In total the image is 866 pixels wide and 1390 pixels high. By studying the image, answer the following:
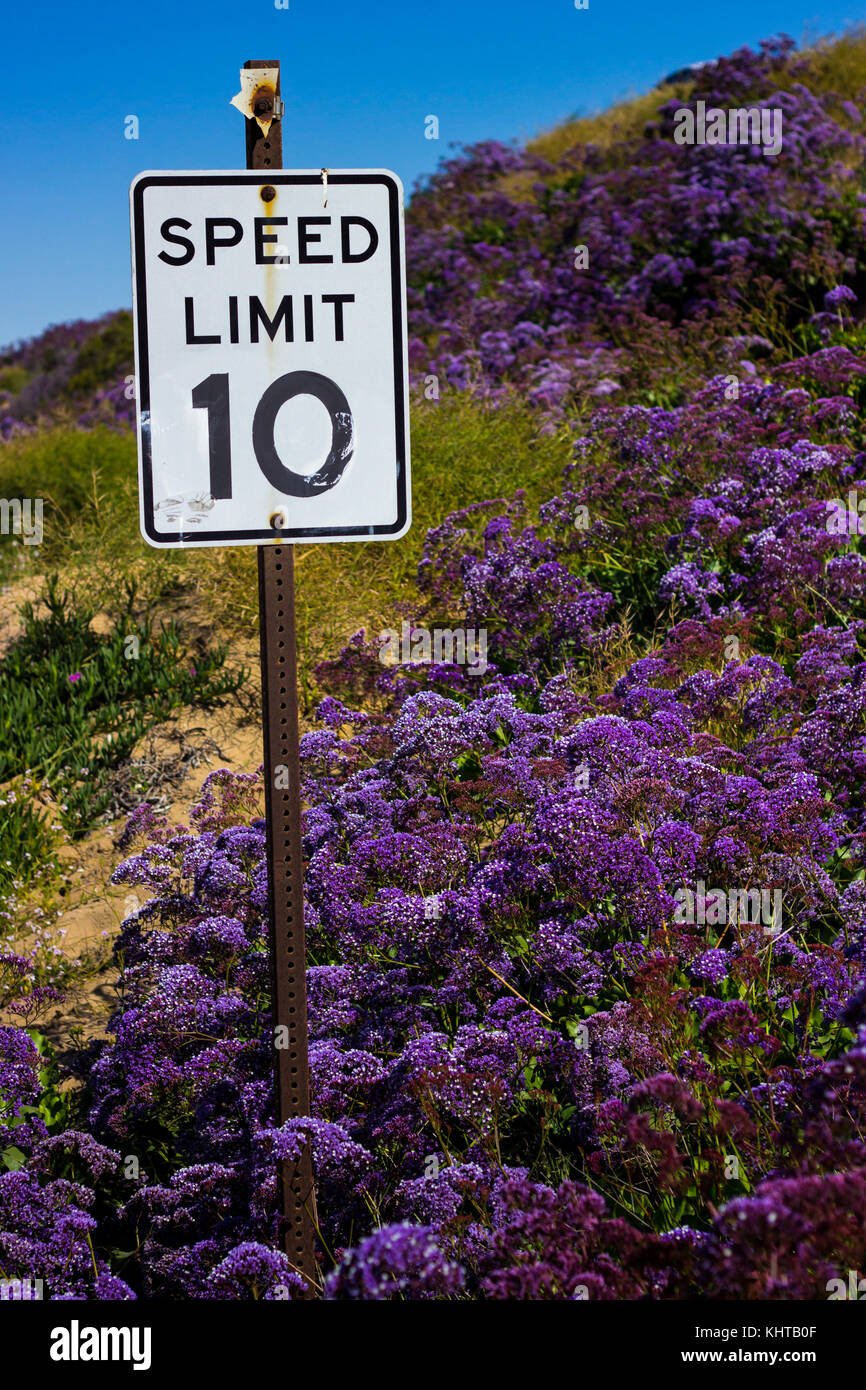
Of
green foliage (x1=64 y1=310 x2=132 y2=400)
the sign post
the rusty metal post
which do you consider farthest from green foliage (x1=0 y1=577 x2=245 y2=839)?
green foliage (x1=64 y1=310 x2=132 y2=400)

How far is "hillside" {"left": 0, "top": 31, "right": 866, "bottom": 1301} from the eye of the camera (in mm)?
2338

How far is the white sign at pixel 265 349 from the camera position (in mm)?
2312

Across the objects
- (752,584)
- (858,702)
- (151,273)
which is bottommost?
(858,702)

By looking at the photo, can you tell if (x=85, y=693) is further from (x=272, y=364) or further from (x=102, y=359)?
(x=102, y=359)

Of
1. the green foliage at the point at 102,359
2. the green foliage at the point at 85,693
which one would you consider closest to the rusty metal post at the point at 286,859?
the green foliage at the point at 85,693

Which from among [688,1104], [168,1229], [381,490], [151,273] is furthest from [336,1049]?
[151,273]

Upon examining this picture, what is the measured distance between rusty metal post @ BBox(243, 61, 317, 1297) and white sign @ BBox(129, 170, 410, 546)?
0.51ft

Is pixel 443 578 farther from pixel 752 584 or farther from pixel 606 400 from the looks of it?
pixel 606 400

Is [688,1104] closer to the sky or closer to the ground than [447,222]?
closer to the ground

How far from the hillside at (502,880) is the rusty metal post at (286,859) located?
0.31 ft

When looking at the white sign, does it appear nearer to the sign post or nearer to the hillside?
the sign post

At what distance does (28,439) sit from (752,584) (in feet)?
31.5

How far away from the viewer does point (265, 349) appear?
235 centimetres

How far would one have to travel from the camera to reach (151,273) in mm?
2314
